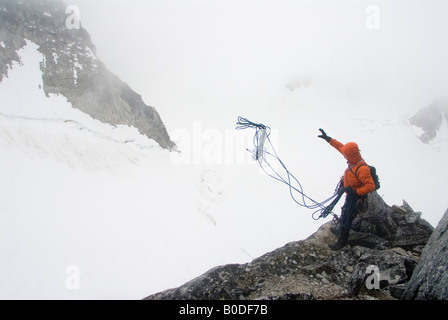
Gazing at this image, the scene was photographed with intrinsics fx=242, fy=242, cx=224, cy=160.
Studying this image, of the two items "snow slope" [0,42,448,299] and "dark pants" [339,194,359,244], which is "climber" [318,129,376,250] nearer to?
"dark pants" [339,194,359,244]

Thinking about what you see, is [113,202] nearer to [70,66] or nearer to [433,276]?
[433,276]

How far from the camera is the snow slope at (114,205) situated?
450 inches

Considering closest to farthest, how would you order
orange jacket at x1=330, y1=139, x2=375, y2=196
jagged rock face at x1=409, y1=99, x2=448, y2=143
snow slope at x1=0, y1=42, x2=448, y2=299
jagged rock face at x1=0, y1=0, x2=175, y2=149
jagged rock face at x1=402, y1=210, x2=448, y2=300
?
jagged rock face at x1=402, y1=210, x2=448, y2=300 < orange jacket at x1=330, y1=139, x2=375, y2=196 < snow slope at x1=0, y1=42, x2=448, y2=299 < jagged rock face at x1=0, y1=0, x2=175, y2=149 < jagged rock face at x1=409, y1=99, x2=448, y2=143

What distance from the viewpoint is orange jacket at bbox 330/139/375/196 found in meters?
5.36

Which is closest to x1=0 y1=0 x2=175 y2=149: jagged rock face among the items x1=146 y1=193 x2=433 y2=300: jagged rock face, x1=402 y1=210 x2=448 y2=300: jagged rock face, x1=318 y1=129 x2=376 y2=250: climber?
x1=146 y1=193 x2=433 y2=300: jagged rock face

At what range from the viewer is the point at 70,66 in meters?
29.8

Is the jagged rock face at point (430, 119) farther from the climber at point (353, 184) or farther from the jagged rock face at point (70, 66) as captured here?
the climber at point (353, 184)

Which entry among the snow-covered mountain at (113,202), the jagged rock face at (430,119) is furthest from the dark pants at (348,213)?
the jagged rock face at (430,119)

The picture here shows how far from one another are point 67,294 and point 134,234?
16.4ft

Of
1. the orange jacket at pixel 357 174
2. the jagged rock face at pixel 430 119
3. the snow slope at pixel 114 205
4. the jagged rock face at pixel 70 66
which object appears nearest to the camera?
the orange jacket at pixel 357 174

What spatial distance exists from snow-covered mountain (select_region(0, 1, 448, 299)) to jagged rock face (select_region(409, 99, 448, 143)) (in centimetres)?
2238

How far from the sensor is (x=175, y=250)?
1520 centimetres

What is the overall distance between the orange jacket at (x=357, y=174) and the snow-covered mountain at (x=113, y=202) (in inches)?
417
